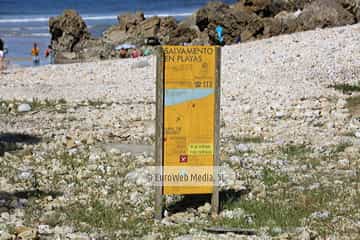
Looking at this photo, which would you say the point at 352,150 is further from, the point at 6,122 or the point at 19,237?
the point at 6,122

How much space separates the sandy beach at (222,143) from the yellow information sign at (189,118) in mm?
403

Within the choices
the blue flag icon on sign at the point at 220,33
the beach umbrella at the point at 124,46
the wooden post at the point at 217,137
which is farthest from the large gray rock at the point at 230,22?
the wooden post at the point at 217,137

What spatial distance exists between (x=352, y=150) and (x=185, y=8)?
82319 millimetres

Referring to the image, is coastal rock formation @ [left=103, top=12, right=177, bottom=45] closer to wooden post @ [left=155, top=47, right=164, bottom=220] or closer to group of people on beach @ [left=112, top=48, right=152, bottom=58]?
group of people on beach @ [left=112, top=48, right=152, bottom=58]

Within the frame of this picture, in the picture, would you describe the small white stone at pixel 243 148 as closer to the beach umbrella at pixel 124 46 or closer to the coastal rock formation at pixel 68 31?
the beach umbrella at pixel 124 46

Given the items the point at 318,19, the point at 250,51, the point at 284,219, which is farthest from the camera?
the point at 318,19


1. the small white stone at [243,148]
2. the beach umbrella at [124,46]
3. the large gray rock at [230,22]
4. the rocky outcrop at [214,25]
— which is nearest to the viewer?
the small white stone at [243,148]

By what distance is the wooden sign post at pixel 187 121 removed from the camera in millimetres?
8250

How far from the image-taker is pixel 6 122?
48.9ft

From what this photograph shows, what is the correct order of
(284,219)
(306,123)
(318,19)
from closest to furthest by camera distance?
(284,219), (306,123), (318,19)

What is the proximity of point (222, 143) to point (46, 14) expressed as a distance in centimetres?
7795

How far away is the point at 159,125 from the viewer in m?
8.26

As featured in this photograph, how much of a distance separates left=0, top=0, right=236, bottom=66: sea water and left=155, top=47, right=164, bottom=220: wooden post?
30027mm

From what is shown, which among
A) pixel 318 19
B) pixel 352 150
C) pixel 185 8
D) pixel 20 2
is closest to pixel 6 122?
pixel 352 150
